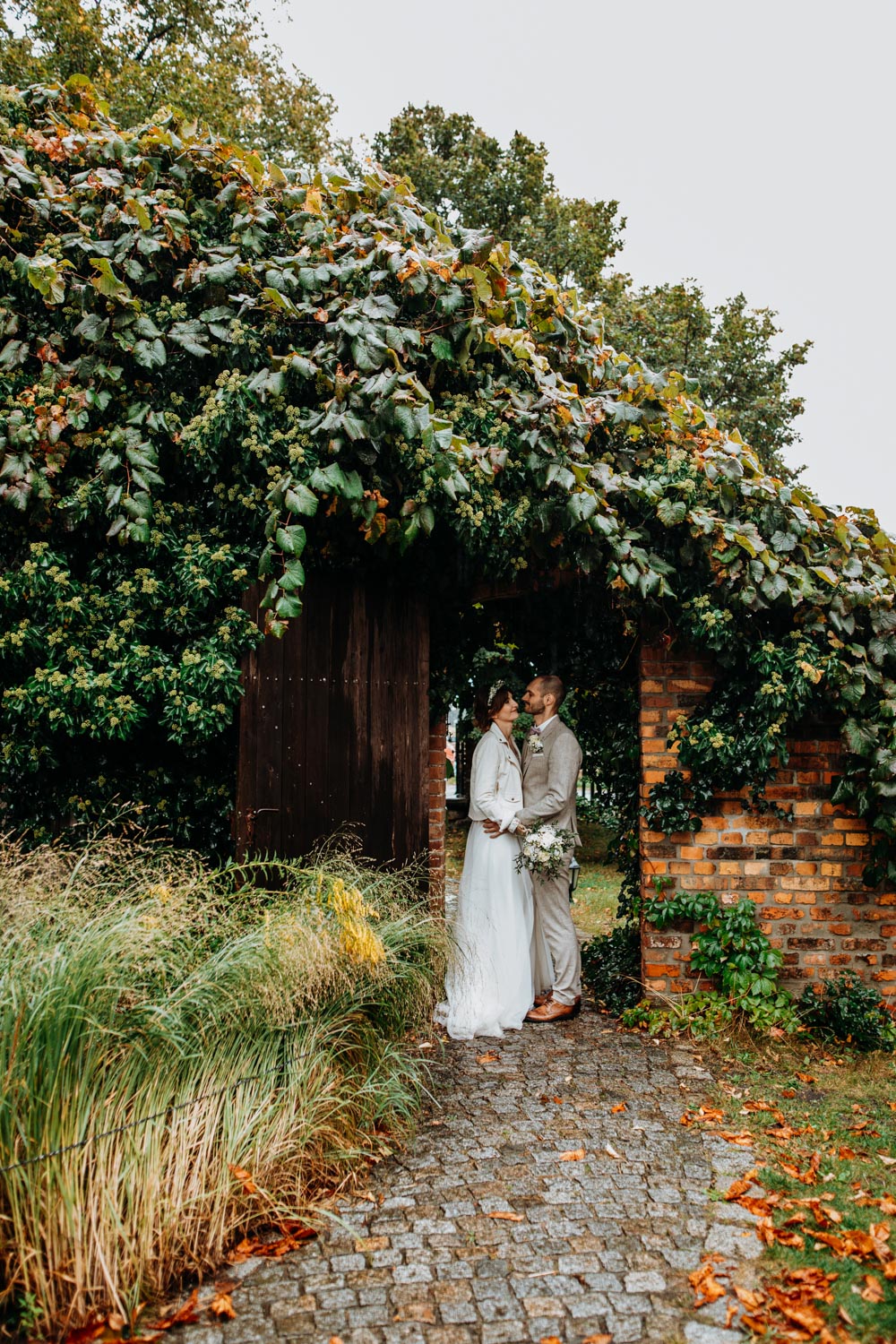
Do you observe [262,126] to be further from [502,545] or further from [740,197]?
[502,545]

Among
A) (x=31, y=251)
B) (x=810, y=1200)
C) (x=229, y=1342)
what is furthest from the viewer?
(x=31, y=251)

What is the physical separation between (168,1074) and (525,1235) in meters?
1.34

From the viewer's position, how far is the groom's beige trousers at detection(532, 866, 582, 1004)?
5973 millimetres

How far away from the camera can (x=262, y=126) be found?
667 inches

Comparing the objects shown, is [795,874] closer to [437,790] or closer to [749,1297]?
[437,790]

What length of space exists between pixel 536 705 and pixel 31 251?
13.5 feet

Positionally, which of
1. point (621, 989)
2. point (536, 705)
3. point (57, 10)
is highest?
point (57, 10)

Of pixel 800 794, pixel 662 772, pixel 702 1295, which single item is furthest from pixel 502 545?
pixel 702 1295

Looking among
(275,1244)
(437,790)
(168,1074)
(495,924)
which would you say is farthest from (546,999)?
(168,1074)

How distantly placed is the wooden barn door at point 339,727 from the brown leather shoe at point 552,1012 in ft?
4.35

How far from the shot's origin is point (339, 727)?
222 inches

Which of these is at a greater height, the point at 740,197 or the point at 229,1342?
the point at 740,197

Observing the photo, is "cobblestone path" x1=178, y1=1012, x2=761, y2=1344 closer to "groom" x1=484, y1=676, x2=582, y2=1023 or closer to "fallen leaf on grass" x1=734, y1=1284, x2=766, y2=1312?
"fallen leaf on grass" x1=734, y1=1284, x2=766, y2=1312

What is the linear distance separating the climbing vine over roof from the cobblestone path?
204 centimetres
